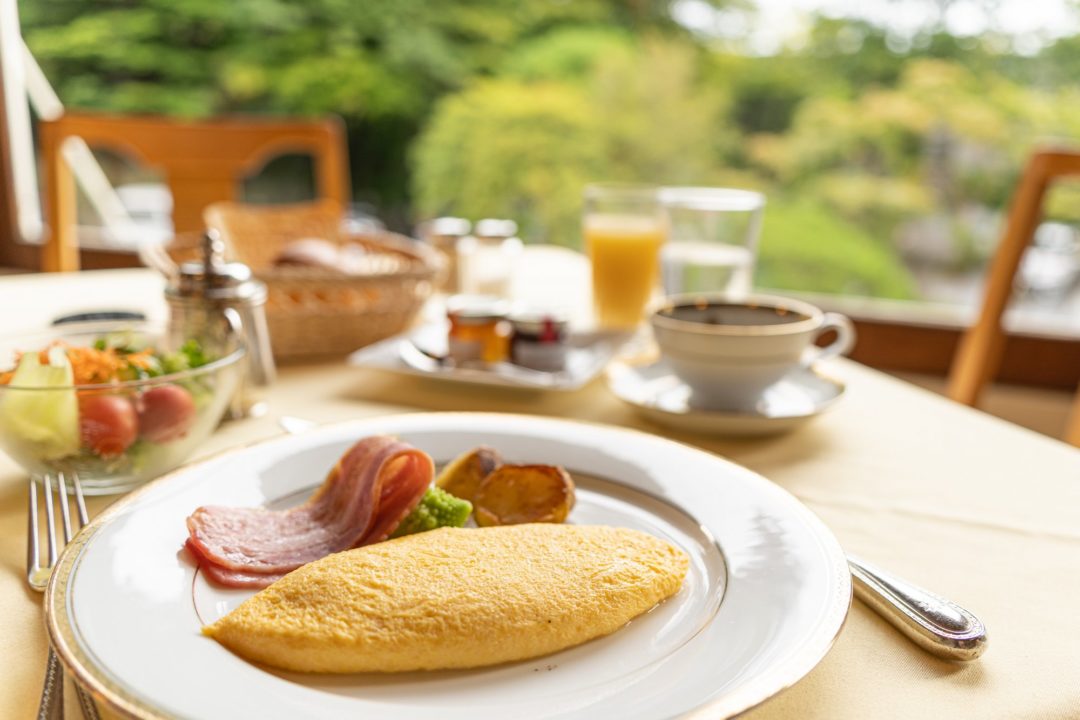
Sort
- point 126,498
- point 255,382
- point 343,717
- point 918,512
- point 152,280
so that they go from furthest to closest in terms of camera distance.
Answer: point 152,280 < point 255,382 < point 918,512 < point 126,498 < point 343,717

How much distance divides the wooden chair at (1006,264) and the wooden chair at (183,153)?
1.73m

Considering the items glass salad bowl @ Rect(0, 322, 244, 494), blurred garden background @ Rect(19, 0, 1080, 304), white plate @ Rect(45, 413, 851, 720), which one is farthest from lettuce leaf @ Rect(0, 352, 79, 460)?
blurred garden background @ Rect(19, 0, 1080, 304)

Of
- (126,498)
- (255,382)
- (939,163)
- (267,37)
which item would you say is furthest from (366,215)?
(126,498)

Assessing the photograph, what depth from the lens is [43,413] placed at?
78 centimetres

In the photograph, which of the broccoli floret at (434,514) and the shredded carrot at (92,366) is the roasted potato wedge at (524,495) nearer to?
the broccoli floret at (434,514)

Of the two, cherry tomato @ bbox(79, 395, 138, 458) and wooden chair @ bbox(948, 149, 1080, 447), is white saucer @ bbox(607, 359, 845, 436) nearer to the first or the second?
cherry tomato @ bbox(79, 395, 138, 458)

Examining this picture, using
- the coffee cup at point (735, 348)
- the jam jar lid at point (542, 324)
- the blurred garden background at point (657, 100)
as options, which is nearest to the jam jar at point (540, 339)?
the jam jar lid at point (542, 324)

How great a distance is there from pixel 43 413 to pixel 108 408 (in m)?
0.05

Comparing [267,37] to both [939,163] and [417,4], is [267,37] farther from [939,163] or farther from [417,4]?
[939,163]

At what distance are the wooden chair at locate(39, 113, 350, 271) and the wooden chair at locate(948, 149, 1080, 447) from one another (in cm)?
173

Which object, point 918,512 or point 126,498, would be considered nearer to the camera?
point 126,498

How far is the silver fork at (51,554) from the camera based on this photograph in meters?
0.52

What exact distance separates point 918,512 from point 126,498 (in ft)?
2.43

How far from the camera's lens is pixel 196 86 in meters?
5.12
